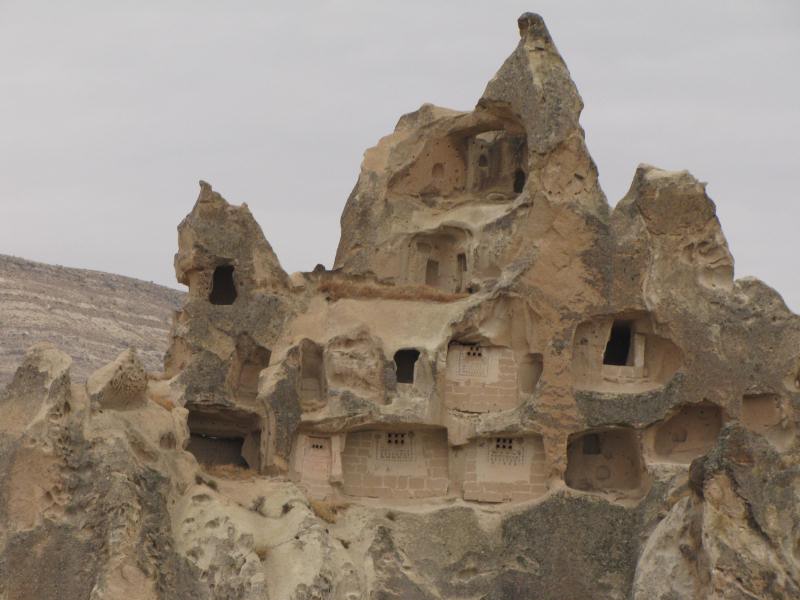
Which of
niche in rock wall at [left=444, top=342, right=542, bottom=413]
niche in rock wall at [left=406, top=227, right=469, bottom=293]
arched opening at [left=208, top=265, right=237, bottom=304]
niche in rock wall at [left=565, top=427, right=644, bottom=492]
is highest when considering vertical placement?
niche in rock wall at [left=406, top=227, right=469, bottom=293]

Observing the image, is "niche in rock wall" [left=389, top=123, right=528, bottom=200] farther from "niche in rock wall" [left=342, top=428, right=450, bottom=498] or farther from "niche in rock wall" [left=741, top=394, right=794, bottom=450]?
"niche in rock wall" [left=741, top=394, right=794, bottom=450]

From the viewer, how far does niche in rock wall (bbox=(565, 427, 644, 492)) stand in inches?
1558

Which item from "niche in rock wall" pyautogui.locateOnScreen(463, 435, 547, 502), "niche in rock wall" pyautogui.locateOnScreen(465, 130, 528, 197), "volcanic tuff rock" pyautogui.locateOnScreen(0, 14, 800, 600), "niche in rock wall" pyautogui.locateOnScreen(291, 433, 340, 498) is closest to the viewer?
"volcanic tuff rock" pyautogui.locateOnScreen(0, 14, 800, 600)

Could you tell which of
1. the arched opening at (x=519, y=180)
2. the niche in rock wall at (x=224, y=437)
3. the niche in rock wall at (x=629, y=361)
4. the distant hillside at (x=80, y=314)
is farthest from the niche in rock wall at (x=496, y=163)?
the distant hillside at (x=80, y=314)

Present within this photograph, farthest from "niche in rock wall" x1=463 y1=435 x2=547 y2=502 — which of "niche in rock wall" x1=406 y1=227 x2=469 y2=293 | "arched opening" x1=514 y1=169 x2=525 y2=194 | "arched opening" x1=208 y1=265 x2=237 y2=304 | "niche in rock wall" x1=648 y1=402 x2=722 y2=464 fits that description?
"arched opening" x1=514 y1=169 x2=525 y2=194

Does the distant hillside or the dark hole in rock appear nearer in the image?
the dark hole in rock

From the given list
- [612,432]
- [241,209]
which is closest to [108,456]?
[241,209]

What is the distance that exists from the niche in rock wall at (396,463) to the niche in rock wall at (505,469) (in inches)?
22.4

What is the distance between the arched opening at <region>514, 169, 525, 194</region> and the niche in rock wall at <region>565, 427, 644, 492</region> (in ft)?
19.6

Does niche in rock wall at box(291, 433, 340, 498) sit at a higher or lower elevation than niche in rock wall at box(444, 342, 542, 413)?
lower

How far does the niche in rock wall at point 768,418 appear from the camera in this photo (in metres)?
39.1

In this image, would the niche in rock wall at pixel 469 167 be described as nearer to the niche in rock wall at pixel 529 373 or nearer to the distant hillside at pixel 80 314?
the niche in rock wall at pixel 529 373

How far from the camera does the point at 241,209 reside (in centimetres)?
4034

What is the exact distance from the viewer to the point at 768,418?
39.3 metres
